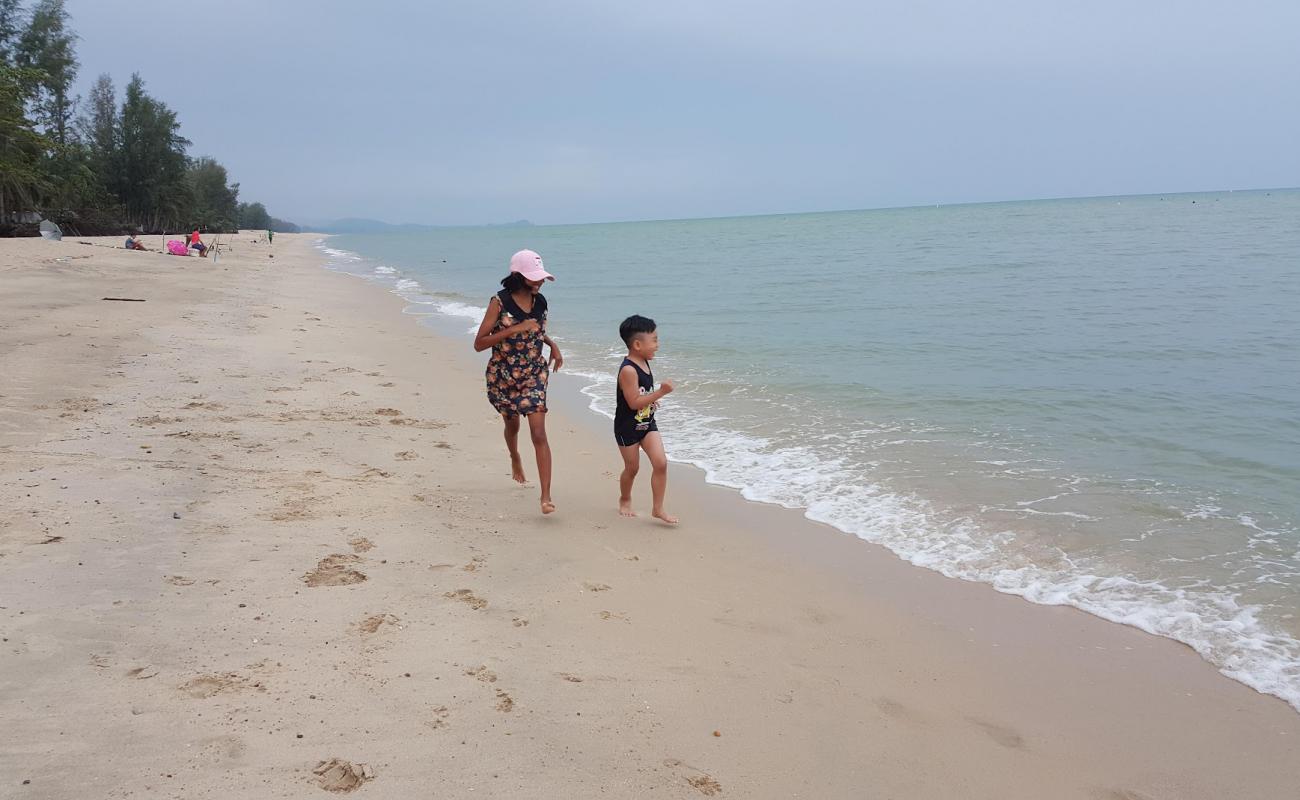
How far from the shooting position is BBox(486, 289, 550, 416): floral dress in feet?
16.3

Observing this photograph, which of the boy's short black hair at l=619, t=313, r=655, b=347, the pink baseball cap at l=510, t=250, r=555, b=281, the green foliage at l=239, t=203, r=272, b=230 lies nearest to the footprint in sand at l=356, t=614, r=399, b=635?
the pink baseball cap at l=510, t=250, r=555, b=281

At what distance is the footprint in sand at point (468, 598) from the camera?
370 centimetres

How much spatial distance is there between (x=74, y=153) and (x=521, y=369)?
52.7 m

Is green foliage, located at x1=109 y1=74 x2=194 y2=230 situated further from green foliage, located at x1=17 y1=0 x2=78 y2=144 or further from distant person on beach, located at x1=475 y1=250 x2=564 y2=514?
distant person on beach, located at x1=475 y1=250 x2=564 y2=514

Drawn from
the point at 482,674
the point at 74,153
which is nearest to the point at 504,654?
the point at 482,674

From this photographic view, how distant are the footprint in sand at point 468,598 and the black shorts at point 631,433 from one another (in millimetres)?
1638

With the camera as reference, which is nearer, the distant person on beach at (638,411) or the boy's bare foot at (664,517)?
the distant person on beach at (638,411)

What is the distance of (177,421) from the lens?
6266 millimetres

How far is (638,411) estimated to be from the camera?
16.7ft

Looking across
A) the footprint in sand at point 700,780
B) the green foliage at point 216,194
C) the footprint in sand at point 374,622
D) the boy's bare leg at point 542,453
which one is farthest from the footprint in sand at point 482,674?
the green foliage at point 216,194

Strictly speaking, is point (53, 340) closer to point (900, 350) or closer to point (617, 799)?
point (617, 799)

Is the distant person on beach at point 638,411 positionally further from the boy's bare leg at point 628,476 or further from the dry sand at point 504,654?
the dry sand at point 504,654

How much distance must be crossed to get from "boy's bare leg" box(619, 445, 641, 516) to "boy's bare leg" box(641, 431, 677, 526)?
9 centimetres

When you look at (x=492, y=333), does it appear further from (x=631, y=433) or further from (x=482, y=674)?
(x=482, y=674)
